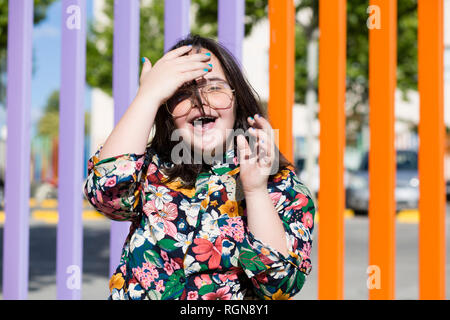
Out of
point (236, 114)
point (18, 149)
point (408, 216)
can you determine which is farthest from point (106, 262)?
point (408, 216)

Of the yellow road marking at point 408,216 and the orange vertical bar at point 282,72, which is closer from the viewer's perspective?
the orange vertical bar at point 282,72

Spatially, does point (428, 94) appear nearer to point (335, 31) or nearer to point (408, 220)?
point (335, 31)

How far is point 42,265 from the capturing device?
569 cm

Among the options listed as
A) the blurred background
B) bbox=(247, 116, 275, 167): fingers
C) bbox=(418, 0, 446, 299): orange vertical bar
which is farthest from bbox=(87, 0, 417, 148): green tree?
bbox=(247, 116, 275, 167): fingers

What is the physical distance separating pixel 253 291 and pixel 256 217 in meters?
0.25

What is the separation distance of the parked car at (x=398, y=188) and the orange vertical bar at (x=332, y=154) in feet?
27.9

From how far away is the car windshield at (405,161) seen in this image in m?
10.6

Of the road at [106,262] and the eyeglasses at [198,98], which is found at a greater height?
the eyeglasses at [198,98]

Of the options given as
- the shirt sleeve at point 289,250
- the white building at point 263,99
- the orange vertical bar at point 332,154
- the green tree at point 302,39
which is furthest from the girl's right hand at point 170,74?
the white building at point 263,99

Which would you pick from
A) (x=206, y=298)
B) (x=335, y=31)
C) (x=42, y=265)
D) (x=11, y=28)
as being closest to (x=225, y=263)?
(x=206, y=298)

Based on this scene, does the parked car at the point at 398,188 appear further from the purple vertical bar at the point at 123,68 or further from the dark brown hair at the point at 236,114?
the dark brown hair at the point at 236,114

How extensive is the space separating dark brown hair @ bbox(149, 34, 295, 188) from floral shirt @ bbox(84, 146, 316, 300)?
7 centimetres

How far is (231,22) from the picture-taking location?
1.90 m

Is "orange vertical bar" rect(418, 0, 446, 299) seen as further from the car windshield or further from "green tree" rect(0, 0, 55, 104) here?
"green tree" rect(0, 0, 55, 104)
